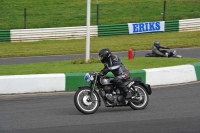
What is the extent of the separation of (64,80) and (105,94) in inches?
112

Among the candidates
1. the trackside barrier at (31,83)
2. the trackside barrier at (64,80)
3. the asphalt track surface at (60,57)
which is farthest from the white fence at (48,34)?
the trackside barrier at (31,83)

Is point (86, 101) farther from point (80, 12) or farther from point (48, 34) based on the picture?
point (80, 12)

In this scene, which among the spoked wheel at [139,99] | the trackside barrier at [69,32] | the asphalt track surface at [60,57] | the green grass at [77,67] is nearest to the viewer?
the spoked wheel at [139,99]

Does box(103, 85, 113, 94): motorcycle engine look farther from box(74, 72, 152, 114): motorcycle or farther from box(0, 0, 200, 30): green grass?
box(0, 0, 200, 30): green grass

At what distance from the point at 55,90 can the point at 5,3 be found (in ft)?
81.6

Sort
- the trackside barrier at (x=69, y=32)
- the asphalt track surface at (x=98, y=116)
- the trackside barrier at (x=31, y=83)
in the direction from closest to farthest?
the asphalt track surface at (x=98, y=116), the trackside barrier at (x=31, y=83), the trackside barrier at (x=69, y=32)

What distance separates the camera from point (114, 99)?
1120 cm

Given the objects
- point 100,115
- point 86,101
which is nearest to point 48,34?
point 86,101

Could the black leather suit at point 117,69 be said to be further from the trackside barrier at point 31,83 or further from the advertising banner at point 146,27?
the advertising banner at point 146,27

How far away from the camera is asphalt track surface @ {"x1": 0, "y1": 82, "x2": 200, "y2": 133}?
936cm

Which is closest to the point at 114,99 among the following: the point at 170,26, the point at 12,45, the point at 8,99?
the point at 8,99

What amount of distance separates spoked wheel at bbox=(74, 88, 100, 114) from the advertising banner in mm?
19859

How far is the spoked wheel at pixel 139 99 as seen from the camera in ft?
37.2

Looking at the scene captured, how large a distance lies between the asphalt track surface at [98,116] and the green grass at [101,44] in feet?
40.9
